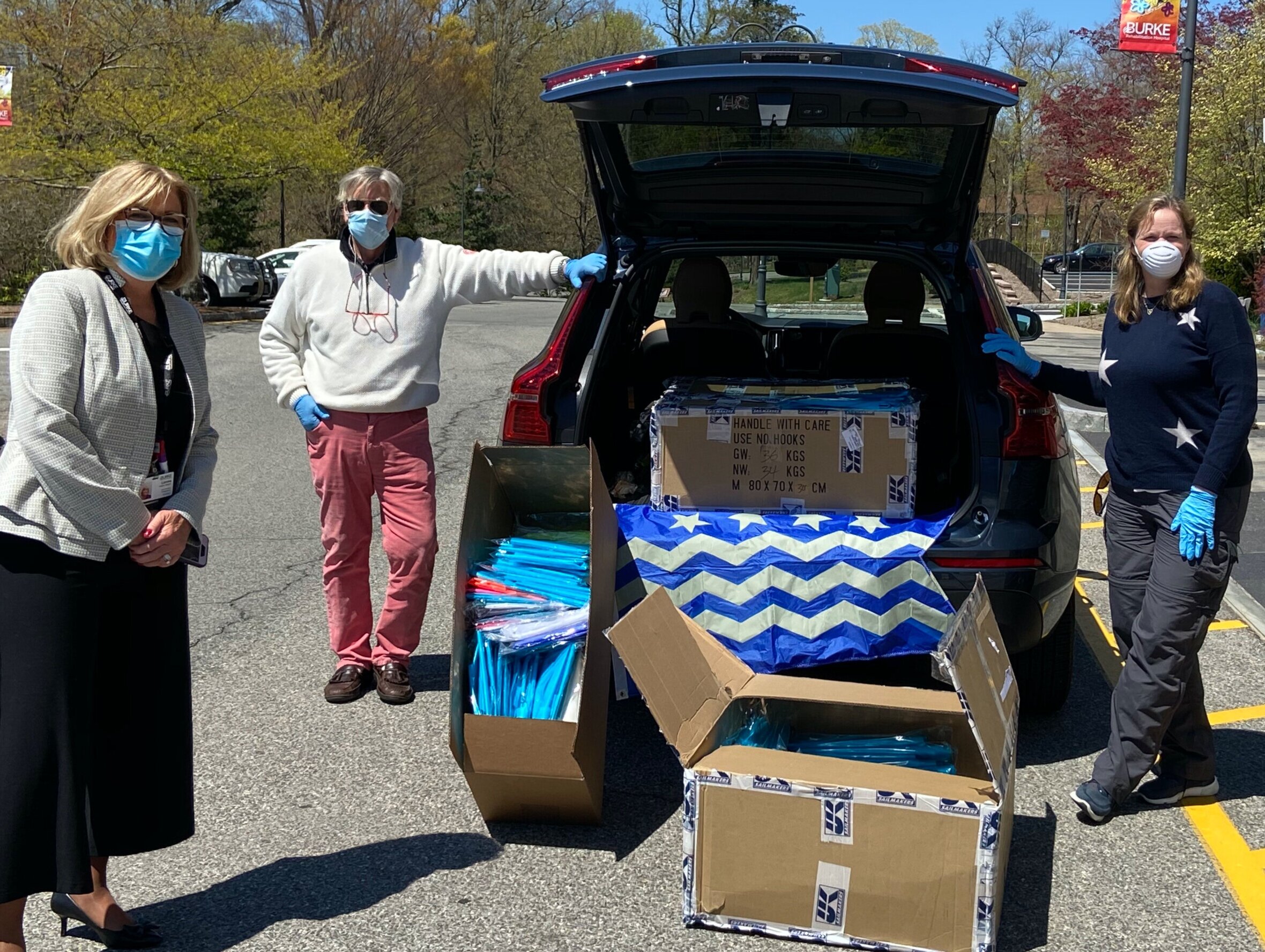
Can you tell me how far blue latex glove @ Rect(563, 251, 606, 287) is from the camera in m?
4.41

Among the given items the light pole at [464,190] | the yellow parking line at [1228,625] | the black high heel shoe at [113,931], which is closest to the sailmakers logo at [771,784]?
the black high heel shoe at [113,931]

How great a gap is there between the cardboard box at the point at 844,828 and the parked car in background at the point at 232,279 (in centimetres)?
2457

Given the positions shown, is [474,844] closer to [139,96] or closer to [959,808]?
[959,808]

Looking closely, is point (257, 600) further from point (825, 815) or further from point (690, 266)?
point (825, 815)

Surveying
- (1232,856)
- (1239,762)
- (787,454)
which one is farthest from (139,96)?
(1232,856)

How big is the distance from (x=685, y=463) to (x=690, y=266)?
4.24 ft

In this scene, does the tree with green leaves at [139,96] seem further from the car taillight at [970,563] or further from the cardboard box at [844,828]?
the cardboard box at [844,828]

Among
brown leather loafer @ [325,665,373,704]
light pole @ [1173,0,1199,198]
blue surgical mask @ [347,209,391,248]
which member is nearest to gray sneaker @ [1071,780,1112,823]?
brown leather loafer @ [325,665,373,704]

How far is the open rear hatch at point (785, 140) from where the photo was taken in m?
3.48

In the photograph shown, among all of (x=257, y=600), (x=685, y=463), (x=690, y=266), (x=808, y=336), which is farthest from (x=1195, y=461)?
(x=257, y=600)

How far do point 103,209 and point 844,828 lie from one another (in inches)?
88.0

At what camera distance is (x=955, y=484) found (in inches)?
175

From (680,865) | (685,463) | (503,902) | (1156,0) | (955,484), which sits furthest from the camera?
(1156,0)

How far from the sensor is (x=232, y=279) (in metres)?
26.3
